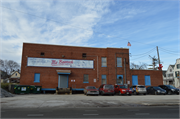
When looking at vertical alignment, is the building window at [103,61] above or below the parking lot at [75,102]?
above

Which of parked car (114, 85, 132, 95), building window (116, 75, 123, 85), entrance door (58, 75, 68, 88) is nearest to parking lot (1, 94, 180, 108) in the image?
parked car (114, 85, 132, 95)

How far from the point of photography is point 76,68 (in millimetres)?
30359

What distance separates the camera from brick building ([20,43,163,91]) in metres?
28.6

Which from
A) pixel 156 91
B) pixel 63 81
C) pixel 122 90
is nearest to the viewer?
pixel 122 90

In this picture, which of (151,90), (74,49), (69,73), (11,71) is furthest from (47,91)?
(11,71)

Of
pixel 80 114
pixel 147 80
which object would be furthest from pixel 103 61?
pixel 80 114

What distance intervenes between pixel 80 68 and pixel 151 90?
13.7m

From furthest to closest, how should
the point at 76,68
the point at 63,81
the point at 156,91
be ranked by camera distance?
the point at 76,68
the point at 63,81
the point at 156,91

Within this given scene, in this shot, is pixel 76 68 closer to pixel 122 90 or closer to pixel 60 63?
pixel 60 63

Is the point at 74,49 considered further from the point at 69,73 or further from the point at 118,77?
the point at 118,77

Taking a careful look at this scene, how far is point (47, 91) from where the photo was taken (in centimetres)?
2912

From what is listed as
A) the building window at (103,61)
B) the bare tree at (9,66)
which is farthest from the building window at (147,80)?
the bare tree at (9,66)

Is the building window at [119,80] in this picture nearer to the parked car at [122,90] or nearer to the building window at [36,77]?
the parked car at [122,90]

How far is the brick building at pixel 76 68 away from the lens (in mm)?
28641
